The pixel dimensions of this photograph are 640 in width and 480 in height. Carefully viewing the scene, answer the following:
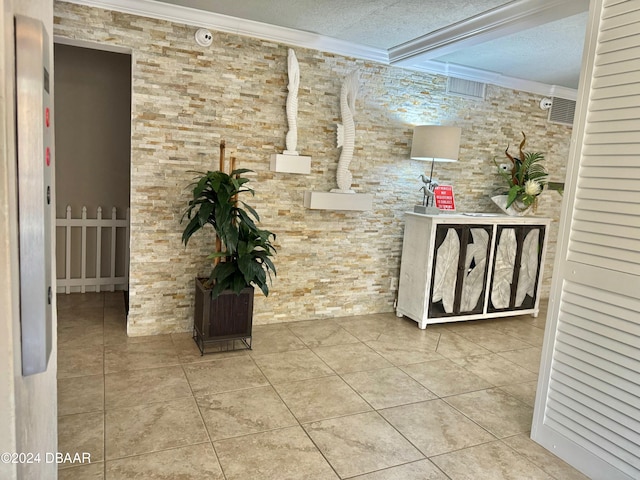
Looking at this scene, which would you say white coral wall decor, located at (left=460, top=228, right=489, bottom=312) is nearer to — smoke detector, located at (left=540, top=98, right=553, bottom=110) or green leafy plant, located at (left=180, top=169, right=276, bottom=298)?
smoke detector, located at (left=540, top=98, right=553, bottom=110)

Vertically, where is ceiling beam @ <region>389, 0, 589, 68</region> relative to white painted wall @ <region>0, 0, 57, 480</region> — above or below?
above

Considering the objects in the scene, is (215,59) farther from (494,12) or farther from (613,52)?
(613,52)

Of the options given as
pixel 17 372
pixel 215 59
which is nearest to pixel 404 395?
pixel 17 372

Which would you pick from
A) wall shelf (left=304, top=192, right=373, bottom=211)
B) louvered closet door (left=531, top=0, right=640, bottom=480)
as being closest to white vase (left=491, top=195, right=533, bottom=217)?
wall shelf (left=304, top=192, right=373, bottom=211)

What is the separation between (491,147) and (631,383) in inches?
139

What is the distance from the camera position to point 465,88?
480cm

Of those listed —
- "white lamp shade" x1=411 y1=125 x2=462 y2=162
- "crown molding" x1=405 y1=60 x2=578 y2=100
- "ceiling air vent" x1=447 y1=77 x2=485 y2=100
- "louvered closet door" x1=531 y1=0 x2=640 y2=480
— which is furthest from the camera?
"ceiling air vent" x1=447 y1=77 x2=485 y2=100

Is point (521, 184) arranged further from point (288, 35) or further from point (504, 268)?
point (288, 35)

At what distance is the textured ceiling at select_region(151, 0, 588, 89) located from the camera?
3.11 metres

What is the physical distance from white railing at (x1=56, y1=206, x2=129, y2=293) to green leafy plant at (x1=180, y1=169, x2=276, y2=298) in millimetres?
1753

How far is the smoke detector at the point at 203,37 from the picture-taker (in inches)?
139

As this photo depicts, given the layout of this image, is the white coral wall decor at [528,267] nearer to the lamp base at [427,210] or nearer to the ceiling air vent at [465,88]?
the lamp base at [427,210]

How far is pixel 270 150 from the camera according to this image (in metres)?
3.97

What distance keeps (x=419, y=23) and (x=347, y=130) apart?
107 centimetres
